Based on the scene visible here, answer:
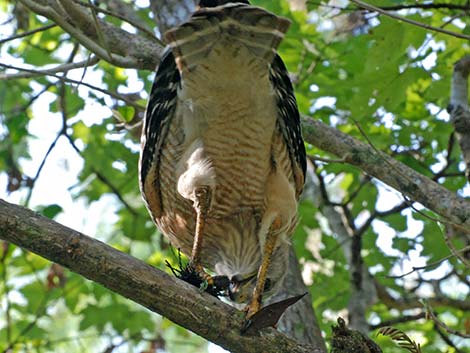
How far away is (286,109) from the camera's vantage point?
4871 millimetres

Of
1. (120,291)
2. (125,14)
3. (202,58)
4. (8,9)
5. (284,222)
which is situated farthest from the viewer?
(8,9)

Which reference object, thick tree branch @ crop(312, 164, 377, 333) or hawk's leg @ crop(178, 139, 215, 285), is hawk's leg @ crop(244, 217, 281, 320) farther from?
thick tree branch @ crop(312, 164, 377, 333)

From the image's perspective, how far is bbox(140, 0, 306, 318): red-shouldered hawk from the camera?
4211 millimetres

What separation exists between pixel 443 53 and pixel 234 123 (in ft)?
8.56

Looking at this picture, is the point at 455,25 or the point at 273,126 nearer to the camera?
the point at 273,126

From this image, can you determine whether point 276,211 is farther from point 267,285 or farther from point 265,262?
point 267,285

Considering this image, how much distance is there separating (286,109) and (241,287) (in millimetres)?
1336

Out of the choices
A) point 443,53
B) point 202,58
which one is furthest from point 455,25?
point 202,58

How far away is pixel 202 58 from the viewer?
4.33m

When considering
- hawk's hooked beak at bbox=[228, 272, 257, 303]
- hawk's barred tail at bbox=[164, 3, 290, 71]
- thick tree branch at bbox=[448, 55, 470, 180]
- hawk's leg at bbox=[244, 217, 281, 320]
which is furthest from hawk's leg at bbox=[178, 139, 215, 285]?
thick tree branch at bbox=[448, 55, 470, 180]

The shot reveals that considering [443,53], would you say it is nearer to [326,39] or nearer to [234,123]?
[326,39]

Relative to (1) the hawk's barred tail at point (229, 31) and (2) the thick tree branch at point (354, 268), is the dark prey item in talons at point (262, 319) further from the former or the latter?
(2) the thick tree branch at point (354, 268)

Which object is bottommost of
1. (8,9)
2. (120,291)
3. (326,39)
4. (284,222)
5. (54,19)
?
(120,291)

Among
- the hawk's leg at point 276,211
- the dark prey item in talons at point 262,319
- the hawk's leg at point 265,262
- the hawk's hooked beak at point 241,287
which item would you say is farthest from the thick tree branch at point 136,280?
the hawk's hooked beak at point 241,287
